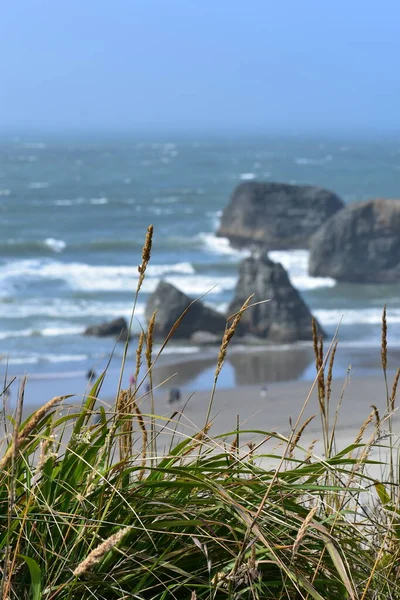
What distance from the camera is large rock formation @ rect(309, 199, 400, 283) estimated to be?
37562mm

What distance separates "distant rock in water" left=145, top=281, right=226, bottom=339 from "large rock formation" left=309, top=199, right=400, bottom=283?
11.9 m

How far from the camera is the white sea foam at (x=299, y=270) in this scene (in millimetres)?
36406

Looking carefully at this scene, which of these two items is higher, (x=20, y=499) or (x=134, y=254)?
(x=20, y=499)

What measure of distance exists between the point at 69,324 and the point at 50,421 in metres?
25.5

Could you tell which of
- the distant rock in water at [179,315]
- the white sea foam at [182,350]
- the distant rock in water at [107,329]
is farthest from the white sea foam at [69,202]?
the white sea foam at [182,350]

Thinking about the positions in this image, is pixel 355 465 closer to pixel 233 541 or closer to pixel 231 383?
pixel 233 541

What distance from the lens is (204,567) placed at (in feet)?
5.80

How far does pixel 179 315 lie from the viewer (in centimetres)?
2652

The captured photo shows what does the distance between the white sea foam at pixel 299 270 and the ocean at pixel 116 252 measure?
8 centimetres

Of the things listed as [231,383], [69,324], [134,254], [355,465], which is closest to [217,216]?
[134,254]

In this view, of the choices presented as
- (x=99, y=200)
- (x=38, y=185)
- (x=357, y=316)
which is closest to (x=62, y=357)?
(x=357, y=316)

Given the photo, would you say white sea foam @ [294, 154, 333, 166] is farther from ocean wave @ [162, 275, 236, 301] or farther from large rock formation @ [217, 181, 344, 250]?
ocean wave @ [162, 275, 236, 301]

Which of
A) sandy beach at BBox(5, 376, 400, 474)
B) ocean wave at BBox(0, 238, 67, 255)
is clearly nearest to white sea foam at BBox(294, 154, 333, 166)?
Result: ocean wave at BBox(0, 238, 67, 255)

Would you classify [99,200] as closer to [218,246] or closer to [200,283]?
[218,246]
